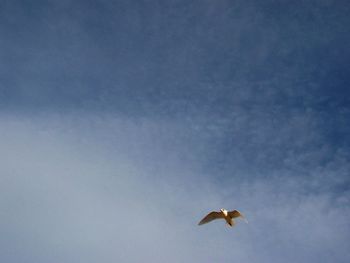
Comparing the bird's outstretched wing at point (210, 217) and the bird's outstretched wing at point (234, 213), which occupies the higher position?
the bird's outstretched wing at point (210, 217)

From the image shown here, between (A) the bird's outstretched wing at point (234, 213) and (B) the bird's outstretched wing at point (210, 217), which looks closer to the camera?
(A) the bird's outstretched wing at point (234, 213)

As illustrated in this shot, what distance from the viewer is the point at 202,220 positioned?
39250 millimetres

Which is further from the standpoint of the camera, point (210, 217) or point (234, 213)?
point (210, 217)

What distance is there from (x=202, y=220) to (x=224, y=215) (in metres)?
2.94

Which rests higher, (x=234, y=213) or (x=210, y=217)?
(x=210, y=217)

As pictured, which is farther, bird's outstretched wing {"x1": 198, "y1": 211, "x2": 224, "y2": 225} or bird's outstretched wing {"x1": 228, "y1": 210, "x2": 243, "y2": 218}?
bird's outstretched wing {"x1": 198, "y1": 211, "x2": 224, "y2": 225}

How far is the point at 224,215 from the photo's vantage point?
37688 mm

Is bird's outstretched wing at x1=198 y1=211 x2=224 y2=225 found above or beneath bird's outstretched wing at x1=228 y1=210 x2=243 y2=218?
above
